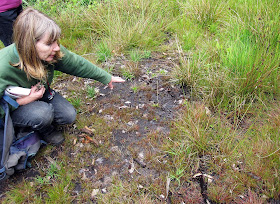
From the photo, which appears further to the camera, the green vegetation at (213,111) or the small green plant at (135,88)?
the small green plant at (135,88)

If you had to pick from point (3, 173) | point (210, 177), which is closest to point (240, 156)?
point (210, 177)

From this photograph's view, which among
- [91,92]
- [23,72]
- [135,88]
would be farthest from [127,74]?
[23,72]

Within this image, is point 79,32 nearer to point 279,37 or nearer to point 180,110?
point 180,110

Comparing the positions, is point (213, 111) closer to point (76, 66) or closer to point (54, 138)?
point (76, 66)

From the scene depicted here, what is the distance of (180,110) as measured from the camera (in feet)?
10.2

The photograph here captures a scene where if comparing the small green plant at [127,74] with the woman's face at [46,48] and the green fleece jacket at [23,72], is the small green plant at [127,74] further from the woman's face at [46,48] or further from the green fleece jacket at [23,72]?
the woman's face at [46,48]

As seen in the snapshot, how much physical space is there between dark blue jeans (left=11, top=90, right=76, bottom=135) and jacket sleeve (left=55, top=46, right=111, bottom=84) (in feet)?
1.41

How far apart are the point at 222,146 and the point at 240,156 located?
0.20 m

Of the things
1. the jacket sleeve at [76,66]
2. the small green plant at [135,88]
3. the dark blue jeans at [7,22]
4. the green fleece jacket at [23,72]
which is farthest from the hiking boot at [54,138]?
the dark blue jeans at [7,22]

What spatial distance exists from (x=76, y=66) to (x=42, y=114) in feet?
2.29

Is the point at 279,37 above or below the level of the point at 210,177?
above

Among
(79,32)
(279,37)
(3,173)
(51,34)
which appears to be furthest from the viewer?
(79,32)

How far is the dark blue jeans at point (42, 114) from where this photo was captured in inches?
95.8

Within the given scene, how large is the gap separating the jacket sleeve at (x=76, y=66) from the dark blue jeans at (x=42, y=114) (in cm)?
43
